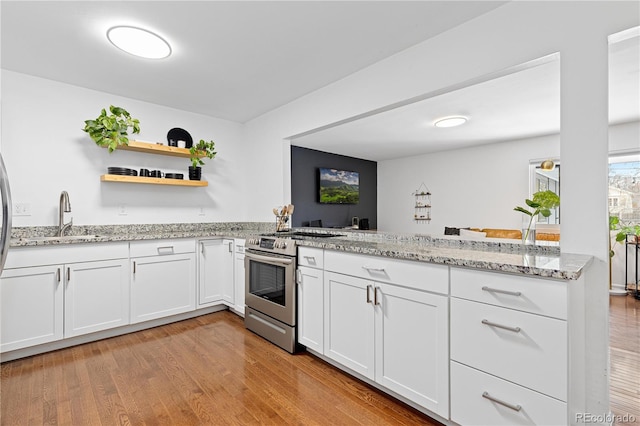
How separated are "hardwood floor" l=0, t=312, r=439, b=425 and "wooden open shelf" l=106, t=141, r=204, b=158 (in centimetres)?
185

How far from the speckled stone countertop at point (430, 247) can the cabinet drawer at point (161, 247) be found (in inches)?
2.5

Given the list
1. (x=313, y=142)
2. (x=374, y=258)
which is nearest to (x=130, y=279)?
(x=374, y=258)

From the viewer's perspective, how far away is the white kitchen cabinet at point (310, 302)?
2211mm

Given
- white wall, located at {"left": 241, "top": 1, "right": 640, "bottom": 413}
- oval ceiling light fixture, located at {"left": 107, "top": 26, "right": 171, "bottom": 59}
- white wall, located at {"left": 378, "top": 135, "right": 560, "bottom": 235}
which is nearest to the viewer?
white wall, located at {"left": 241, "top": 1, "right": 640, "bottom": 413}

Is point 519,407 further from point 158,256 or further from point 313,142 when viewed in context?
point 313,142

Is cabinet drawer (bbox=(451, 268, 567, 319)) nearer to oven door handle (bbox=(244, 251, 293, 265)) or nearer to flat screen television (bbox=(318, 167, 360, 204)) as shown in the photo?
oven door handle (bbox=(244, 251, 293, 265))

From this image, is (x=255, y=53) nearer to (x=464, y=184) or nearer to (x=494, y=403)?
(x=494, y=403)

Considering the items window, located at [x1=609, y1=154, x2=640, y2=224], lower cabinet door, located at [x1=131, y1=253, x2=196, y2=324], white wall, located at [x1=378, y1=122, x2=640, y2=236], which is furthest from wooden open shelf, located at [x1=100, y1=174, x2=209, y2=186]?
window, located at [x1=609, y1=154, x2=640, y2=224]

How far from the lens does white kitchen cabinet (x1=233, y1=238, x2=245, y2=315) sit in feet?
10.2

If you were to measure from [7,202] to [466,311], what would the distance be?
2124 millimetres

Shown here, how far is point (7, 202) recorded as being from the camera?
1.35 m

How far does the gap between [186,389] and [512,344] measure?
1.83 m

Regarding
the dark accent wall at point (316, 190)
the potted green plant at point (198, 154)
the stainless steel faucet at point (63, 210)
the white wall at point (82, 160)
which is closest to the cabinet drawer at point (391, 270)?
the potted green plant at point (198, 154)

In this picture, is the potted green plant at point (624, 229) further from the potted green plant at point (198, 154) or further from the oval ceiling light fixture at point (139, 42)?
the oval ceiling light fixture at point (139, 42)
